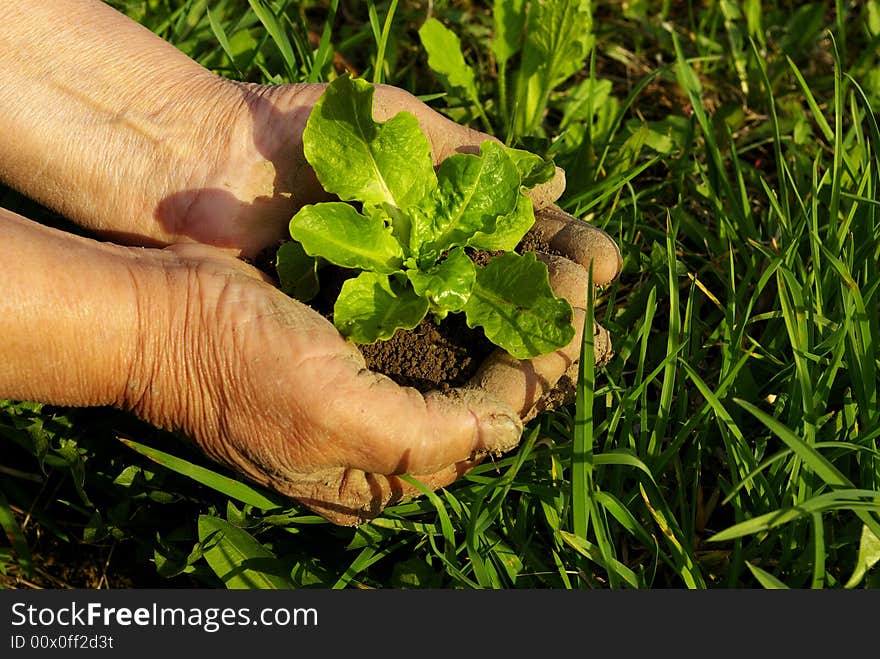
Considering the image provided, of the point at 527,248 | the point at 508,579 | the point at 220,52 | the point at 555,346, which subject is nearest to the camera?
the point at 555,346

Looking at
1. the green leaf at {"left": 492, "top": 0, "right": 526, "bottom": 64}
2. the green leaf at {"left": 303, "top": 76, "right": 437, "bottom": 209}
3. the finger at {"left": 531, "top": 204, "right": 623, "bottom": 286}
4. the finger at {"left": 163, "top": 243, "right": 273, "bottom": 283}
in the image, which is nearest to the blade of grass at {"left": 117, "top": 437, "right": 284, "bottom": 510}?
the finger at {"left": 163, "top": 243, "right": 273, "bottom": 283}

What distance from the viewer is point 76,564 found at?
6.56ft

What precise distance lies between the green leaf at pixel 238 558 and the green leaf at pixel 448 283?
1.95 feet

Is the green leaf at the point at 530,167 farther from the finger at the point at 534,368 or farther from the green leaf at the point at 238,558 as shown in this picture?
the green leaf at the point at 238,558

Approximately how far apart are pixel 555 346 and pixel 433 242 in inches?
14.3

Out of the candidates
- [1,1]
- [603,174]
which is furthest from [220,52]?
[603,174]

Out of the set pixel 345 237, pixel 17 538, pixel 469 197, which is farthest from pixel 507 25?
pixel 17 538

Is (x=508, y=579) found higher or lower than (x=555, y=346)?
lower

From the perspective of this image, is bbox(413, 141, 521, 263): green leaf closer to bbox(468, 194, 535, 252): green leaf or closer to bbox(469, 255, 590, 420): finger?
bbox(468, 194, 535, 252): green leaf

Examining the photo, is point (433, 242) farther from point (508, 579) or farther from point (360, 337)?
point (508, 579)

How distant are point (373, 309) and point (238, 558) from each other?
557 mm

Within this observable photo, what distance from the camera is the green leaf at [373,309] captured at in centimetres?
166

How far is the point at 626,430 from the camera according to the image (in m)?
1.82

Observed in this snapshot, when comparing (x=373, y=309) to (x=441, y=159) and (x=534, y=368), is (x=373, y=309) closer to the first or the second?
(x=534, y=368)
